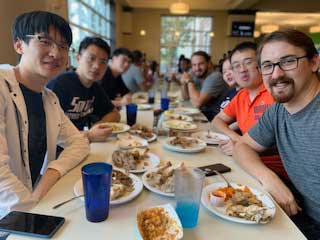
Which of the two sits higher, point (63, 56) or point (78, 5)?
point (78, 5)

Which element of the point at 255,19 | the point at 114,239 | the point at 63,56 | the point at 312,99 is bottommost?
the point at 114,239

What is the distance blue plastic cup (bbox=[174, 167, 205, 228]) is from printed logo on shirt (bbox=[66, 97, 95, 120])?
134 centimetres

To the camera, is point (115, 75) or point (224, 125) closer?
point (224, 125)

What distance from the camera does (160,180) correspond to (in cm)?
97

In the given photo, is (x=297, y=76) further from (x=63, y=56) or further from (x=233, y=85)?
(x=233, y=85)

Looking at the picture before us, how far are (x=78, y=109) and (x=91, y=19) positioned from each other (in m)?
4.97

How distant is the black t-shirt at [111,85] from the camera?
10.3 ft

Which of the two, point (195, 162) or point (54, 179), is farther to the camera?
point (195, 162)

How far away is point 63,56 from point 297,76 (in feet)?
3.49

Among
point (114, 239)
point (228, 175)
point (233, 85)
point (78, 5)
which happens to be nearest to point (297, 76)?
point (228, 175)

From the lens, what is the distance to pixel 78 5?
5102 millimetres

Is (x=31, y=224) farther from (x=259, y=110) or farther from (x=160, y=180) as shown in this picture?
(x=259, y=110)

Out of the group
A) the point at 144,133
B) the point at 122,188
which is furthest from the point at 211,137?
the point at 122,188

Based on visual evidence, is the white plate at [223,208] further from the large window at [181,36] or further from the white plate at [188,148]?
the large window at [181,36]
